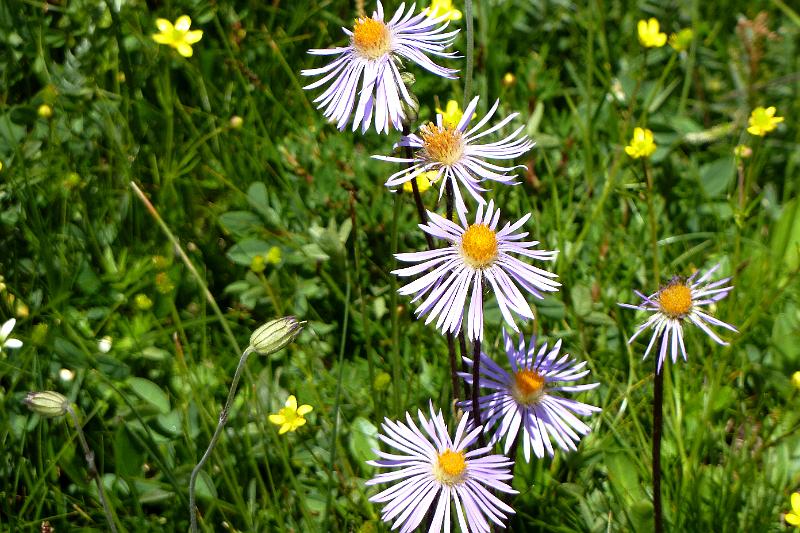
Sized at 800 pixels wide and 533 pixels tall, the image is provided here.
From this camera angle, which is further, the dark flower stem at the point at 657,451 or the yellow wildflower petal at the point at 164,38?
the yellow wildflower petal at the point at 164,38

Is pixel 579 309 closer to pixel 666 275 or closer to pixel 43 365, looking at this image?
pixel 666 275

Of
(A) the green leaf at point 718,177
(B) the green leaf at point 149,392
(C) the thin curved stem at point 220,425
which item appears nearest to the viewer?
(C) the thin curved stem at point 220,425

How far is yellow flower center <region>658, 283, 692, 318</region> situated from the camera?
171 cm

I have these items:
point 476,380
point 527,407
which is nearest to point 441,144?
point 476,380

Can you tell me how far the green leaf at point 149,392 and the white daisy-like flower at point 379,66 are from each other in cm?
89

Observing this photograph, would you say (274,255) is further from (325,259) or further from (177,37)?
(177,37)

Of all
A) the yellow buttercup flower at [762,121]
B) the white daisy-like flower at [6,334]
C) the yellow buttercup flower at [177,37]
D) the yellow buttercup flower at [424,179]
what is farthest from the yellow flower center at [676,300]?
the yellow buttercup flower at [177,37]

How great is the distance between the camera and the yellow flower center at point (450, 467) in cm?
150

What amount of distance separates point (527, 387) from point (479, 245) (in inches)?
13.4

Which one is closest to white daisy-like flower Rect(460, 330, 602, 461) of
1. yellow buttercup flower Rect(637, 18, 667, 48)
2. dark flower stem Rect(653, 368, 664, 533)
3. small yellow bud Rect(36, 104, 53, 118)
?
dark flower stem Rect(653, 368, 664, 533)

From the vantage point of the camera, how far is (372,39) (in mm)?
1673

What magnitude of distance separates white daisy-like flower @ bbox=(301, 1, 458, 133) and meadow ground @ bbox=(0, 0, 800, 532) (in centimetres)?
23

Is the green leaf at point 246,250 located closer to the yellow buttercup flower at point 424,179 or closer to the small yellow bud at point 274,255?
the small yellow bud at point 274,255

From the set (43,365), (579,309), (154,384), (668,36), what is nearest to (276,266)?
(154,384)
